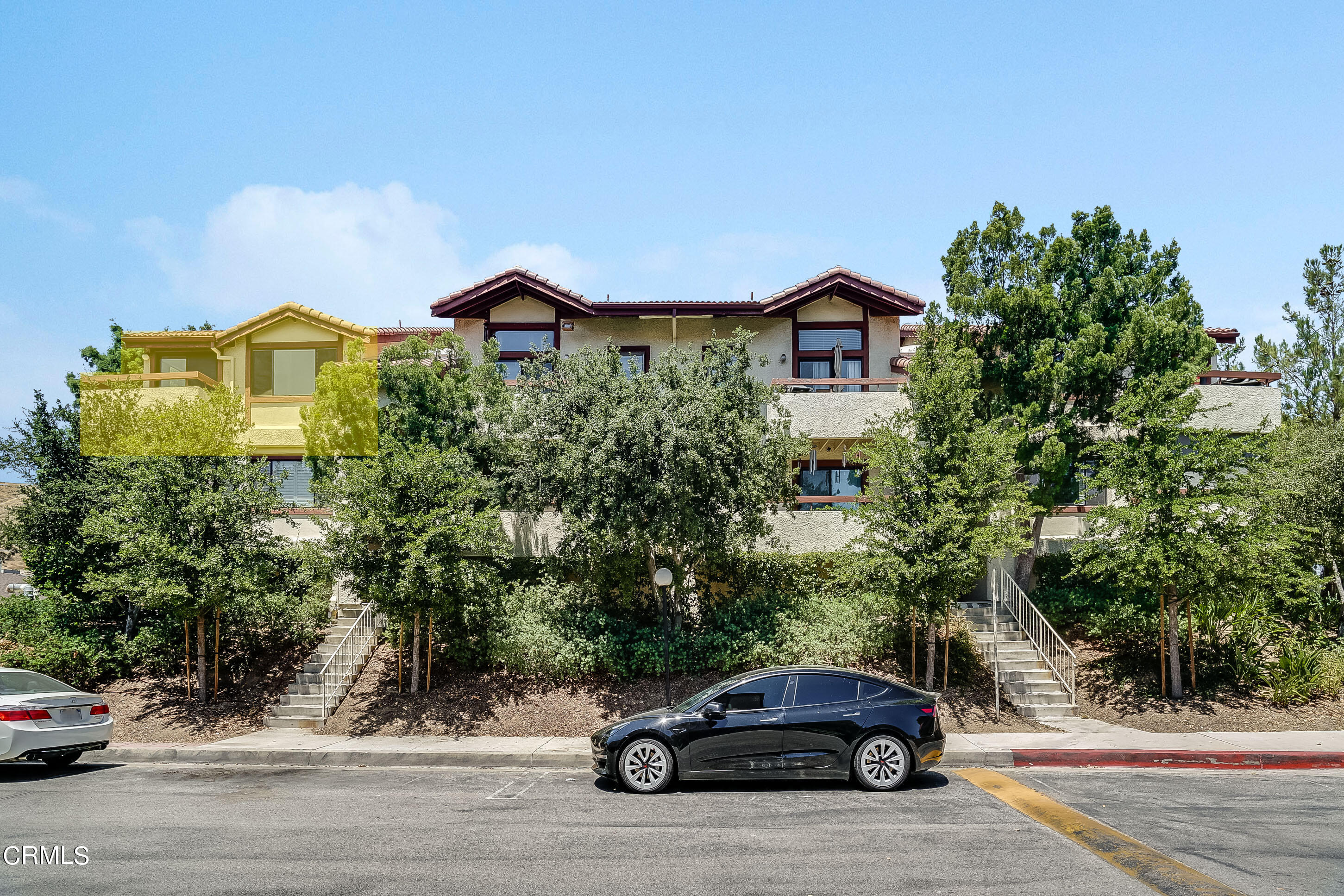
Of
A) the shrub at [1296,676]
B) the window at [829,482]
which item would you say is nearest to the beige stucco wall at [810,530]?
the window at [829,482]

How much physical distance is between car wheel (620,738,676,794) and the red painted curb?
5.15m

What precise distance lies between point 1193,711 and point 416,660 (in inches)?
525

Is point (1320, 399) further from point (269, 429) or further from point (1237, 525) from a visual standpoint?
point (269, 429)

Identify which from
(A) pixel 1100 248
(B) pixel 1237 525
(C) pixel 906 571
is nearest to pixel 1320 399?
(A) pixel 1100 248

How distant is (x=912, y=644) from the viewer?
49.7 feet

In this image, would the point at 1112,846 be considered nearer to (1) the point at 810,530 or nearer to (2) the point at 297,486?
(1) the point at 810,530

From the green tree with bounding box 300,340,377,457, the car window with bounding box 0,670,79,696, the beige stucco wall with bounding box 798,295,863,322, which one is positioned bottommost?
the car window with bounding box 0,670,79,696

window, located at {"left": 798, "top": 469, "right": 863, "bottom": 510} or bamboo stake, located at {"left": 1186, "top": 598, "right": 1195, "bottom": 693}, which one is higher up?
window, located at {"left": 798, "top": 469, "right": 863, "bottom": 510}

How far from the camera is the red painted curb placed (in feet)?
37.6

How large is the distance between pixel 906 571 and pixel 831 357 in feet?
31.0

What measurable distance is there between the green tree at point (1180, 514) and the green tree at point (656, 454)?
5.62 meters

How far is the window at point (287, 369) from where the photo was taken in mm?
21891

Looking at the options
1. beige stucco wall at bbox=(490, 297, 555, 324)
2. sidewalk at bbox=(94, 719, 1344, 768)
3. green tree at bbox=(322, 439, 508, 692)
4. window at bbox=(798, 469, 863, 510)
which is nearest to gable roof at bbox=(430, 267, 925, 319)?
A: beige stucco wall at bbox=(490, 297, 555, 324)

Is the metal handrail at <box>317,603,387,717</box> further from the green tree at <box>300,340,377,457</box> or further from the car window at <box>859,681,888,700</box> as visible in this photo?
the car window at <box>859,681,888,700</box>
